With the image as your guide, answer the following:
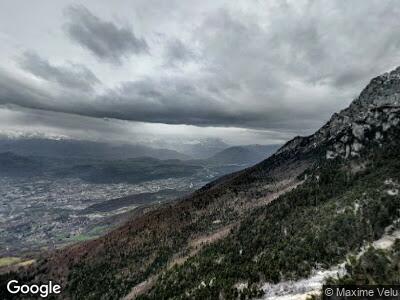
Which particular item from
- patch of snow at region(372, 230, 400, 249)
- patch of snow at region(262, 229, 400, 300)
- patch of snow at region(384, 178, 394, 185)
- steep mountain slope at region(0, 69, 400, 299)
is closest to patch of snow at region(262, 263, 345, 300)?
patch of snow at region(262, 229, 400, 300)

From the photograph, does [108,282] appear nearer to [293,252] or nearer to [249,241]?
[249,241]

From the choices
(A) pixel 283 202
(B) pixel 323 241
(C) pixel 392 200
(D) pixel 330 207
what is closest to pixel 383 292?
(B) pixel 323 241

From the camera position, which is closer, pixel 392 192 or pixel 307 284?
pixel 307 284

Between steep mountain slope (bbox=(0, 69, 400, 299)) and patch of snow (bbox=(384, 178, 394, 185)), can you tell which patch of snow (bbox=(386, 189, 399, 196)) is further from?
patch of snow (bbox=(384, 178, 394, 185))

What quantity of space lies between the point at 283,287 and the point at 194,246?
372ft

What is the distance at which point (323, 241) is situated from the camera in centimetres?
9544

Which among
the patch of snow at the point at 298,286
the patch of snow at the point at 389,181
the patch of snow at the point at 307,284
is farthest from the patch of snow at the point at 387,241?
the patch of snow at the point at 389,181

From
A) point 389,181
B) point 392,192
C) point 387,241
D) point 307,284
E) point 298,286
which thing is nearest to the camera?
point 307,284

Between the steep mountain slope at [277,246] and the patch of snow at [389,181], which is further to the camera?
the patch of snow at [389,181]

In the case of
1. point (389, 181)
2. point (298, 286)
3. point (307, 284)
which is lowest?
point (298, 286)

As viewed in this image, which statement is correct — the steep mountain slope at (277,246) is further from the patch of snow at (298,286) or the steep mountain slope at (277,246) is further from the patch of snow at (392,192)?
the patch of snow at (298,286)

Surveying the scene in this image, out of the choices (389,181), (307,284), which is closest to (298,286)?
(307,284)

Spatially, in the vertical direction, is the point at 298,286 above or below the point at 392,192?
below

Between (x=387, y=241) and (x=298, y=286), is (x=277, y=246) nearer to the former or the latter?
(x=387, y=241)
